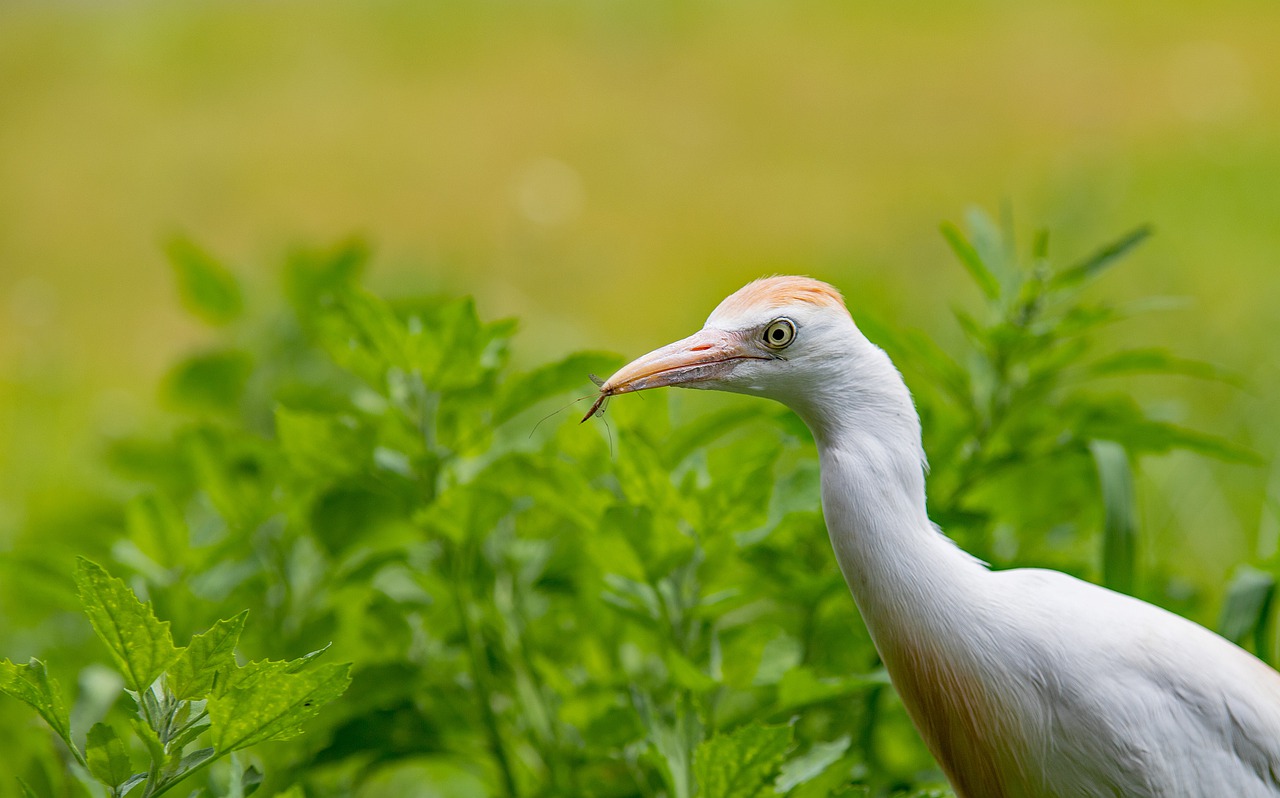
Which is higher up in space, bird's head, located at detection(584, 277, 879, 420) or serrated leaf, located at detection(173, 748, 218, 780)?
bird's head, located at detection(584, 277, 879, 420)

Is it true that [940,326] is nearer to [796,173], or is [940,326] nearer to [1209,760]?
[796,173]

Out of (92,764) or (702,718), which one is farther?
(702,718)

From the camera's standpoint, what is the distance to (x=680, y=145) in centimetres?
379

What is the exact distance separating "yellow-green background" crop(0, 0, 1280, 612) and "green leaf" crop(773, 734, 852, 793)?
67.6 inches

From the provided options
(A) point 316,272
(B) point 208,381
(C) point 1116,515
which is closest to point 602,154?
(A) point 316,272

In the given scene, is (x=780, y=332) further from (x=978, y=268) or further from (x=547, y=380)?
(x=978, y=268)

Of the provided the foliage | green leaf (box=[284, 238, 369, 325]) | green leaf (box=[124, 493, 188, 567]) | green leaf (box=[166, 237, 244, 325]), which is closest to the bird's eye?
the foliage

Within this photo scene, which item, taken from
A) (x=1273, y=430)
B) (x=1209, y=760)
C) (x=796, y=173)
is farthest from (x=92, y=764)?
(x=796, y=173)

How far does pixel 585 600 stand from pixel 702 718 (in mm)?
328

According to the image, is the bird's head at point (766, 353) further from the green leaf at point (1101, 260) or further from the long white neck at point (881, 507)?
the green leaf at point (1101, 260)

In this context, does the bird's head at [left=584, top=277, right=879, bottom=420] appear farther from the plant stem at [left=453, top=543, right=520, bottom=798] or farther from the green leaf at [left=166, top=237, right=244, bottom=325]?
the green leaf at [left=166, top=237, right=244, bottom=325]

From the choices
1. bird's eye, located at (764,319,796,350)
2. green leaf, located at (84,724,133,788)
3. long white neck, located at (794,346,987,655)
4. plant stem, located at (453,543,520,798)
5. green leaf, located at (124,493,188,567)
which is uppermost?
bird's eye, located at (764,319,796,350)

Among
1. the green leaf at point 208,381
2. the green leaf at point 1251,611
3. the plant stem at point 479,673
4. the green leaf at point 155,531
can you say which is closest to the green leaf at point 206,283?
the green leaf at point 208,381

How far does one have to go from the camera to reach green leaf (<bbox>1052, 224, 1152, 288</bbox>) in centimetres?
104
